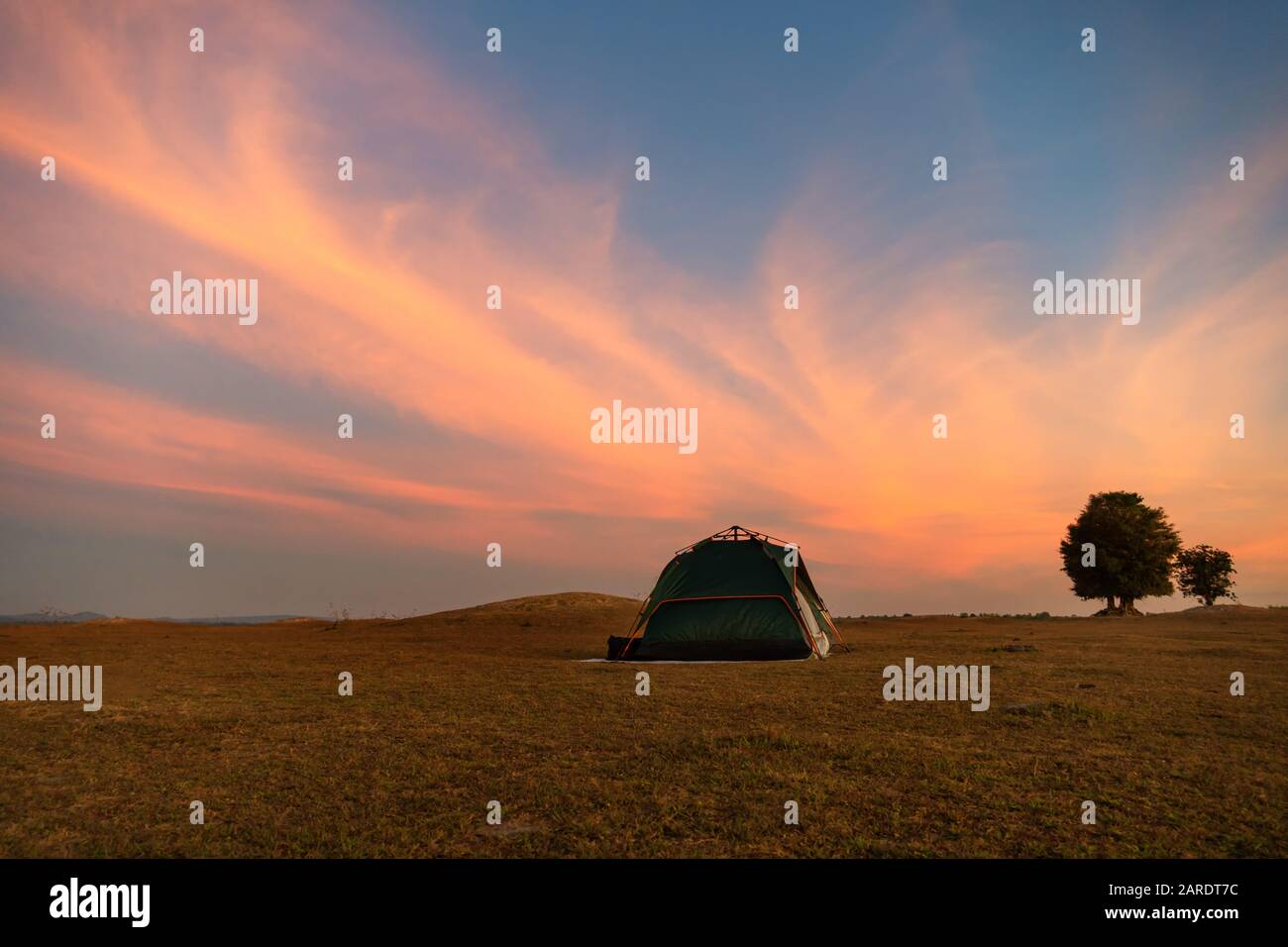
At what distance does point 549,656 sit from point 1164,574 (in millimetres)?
52682

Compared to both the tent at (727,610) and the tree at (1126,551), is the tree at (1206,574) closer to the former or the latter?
the tree at (1126,551)

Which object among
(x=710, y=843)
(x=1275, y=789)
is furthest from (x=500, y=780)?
(x=1275, y=789)

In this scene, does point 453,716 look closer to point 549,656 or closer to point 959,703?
point 959,703

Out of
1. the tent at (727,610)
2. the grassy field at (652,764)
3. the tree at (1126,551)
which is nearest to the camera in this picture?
the grassy field at (652,764)

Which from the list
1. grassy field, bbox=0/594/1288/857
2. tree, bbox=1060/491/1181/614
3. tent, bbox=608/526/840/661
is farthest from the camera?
tree, bbox=1060/491/1181/614

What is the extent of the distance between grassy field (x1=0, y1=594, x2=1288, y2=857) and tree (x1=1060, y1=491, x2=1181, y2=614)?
42.2 meters

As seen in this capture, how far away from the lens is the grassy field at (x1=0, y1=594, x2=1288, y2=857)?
7.11 m

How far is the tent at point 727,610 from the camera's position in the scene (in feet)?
74.3

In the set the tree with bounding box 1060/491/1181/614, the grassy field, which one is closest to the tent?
the grassy field

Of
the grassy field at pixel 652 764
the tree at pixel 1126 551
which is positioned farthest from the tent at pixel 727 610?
the tree at pixel 1126 551

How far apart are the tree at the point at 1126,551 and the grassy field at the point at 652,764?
4217 centimetres

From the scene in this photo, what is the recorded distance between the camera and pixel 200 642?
1204 inches

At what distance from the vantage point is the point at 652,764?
970cm

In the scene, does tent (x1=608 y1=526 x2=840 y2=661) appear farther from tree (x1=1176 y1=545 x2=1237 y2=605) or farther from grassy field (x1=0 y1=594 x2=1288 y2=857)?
tree (x1=1176 y1=545 x2=1237 y2=605)
